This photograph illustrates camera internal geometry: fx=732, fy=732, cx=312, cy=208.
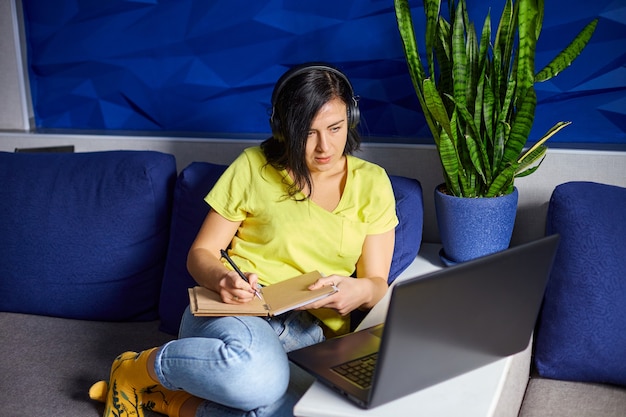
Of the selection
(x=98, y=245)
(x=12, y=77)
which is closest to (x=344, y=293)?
(x=98, y=245)

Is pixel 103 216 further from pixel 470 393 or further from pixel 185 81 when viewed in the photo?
pixel 470 393

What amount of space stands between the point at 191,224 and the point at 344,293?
0.63 metres

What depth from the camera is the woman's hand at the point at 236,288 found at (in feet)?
4.98

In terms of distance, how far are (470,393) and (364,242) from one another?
1.94 feet

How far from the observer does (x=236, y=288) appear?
5.02ft

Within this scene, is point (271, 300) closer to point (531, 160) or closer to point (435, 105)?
point (435, 105)

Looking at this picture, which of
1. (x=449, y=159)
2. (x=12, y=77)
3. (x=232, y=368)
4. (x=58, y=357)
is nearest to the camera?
(x=232, y=368)

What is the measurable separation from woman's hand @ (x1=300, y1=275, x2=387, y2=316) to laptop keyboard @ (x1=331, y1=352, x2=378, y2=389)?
0.64 ft

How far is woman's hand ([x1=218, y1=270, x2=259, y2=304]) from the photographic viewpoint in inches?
59.7

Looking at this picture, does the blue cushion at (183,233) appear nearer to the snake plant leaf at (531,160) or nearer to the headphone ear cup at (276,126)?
the headphone ear cup at (276,126)

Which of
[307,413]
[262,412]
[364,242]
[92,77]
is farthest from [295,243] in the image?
[92,77]

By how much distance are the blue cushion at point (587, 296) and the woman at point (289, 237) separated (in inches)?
15.9

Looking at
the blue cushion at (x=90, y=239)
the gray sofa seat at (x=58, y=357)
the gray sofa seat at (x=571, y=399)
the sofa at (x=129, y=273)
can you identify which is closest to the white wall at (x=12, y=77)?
the sofa at (x=129, y=273)

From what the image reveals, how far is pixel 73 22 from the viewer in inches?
99.3
